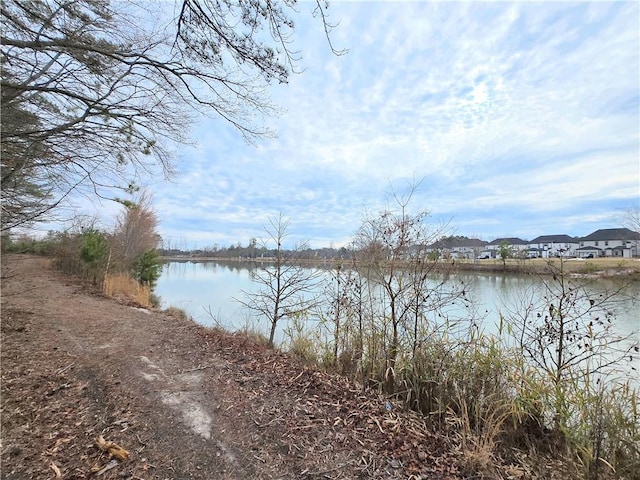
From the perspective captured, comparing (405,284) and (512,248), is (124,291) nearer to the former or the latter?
(405,284)

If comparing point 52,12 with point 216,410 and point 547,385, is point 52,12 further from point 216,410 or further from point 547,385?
point 547,385

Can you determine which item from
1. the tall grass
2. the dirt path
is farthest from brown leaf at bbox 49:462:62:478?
the tall grass

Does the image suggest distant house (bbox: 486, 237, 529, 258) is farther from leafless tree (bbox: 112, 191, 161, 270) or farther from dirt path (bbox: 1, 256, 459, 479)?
leafless tree (bbox: 112, 191, 161, 270)

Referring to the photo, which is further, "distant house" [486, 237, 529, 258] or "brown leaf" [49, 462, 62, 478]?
"distant house" [486, 237, 529, 258]

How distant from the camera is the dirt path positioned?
205cm

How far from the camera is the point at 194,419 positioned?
8.41 ft

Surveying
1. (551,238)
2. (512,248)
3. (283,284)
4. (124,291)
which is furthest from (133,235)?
(551,238)

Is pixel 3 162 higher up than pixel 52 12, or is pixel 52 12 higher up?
pixel 52 12

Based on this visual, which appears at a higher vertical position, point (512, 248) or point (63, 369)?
point (512, 248)

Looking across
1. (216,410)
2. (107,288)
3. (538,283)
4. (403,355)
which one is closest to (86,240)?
(107,288)

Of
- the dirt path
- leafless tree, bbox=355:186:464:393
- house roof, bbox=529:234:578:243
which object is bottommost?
the dirt path

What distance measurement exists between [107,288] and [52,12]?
9.35 m

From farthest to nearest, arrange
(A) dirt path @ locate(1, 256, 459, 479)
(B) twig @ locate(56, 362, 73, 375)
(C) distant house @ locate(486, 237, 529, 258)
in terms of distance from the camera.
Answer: (C) distant house @ locate(486, 237, 529, 258) → (B) twig @ locate(56, 362, 73, 375) → (A) dirt path @ locate(1, 256, 459, 479)

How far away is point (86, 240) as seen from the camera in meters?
12.2
